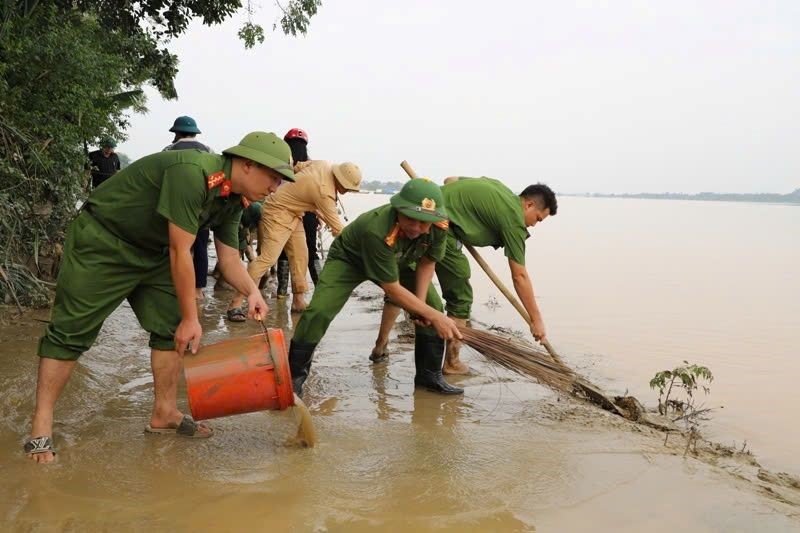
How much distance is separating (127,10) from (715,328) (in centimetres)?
852

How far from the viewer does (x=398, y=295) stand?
3.73 meters

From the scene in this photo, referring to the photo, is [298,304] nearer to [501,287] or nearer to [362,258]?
[501,287]

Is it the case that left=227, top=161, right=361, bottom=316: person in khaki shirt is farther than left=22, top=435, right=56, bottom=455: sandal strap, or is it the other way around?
left=227, top=161, right=361, bottom=316: person in khaki shirt

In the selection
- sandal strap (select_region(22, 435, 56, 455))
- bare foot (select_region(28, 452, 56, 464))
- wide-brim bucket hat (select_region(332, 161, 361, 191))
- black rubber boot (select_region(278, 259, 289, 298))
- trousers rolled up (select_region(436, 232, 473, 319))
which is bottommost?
bare foot (select_region(28, 452, 56, 464))

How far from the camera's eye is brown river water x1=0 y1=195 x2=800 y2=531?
260cm

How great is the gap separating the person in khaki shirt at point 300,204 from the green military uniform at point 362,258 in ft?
6.02

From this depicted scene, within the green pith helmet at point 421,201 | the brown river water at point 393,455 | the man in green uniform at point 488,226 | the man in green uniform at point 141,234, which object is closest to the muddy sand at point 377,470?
the brown river water at point 393,455

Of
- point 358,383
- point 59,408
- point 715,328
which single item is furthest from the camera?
point 715,328

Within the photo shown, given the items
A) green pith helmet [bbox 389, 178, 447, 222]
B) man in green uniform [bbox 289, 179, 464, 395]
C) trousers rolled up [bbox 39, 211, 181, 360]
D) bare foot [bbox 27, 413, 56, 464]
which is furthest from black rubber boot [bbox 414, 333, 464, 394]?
bare foot [bbox 27, 413, 56, 464]

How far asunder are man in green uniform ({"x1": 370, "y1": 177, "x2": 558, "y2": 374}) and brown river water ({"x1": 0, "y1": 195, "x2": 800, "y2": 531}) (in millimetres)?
618

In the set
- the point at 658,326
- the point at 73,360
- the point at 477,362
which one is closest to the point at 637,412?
the point at 477,362

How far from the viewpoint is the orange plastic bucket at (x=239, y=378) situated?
118 inches

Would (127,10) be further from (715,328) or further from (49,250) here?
(715,328)

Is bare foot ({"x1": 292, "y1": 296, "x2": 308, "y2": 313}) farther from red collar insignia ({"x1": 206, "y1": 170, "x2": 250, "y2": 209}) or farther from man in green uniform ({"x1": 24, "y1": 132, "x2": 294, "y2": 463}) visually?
red collar insignia ({"x1": 206, "y1": 170, "x2": 250, "y2": 209})
